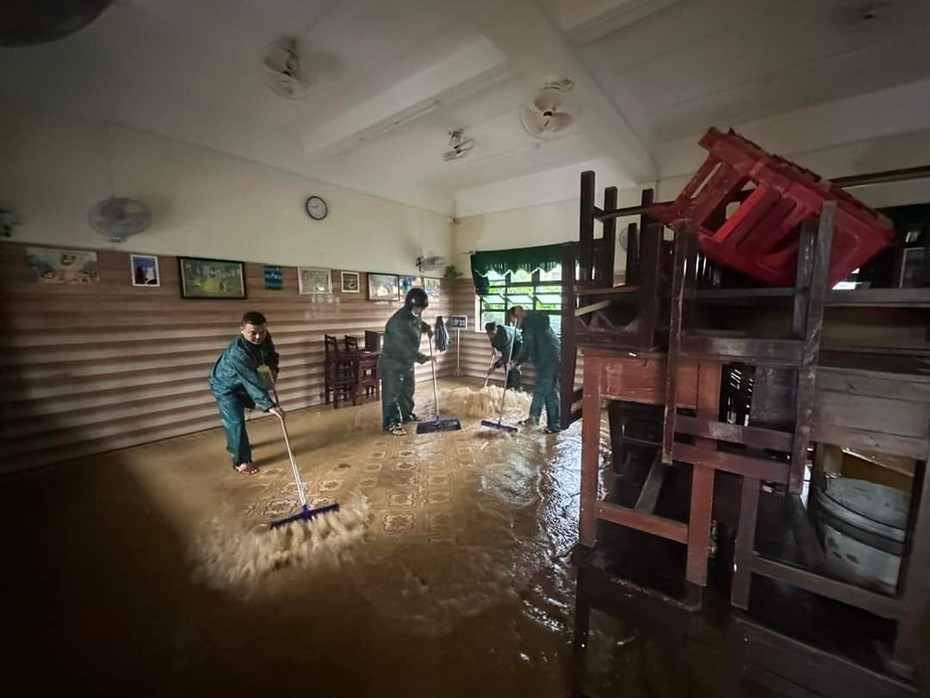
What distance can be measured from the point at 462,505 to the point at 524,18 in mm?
3382

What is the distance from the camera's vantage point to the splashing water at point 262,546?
6.58 ft

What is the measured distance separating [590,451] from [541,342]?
2.82 m

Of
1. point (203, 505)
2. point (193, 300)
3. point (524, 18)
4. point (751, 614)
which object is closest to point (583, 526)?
point (751, 614)

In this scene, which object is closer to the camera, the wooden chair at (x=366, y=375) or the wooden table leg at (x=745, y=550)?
the wooden table leg at (x=745, y=550)

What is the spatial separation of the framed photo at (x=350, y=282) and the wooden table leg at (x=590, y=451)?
15.1ft

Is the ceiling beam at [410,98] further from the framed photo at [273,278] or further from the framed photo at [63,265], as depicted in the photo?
the framed photo at [63,265]

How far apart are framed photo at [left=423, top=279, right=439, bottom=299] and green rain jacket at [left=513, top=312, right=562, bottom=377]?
2783 millimetres

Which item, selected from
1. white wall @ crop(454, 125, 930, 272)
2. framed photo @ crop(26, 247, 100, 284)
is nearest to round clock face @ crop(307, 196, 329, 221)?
framed photo @ crop(26, 247, 100, 284)

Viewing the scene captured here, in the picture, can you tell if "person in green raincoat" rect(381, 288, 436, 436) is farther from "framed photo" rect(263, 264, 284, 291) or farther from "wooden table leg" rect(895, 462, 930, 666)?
"wooden table leg" rect(895, 462, 930, 666)

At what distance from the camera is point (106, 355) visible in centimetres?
352

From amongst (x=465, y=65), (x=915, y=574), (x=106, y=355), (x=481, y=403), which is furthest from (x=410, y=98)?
(x=915, y=574)

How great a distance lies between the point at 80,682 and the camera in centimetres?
145

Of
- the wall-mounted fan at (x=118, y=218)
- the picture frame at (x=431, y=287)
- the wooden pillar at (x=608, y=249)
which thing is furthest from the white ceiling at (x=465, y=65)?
the picture frame at (x=431, y=287)

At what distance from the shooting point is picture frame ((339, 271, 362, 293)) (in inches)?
210
